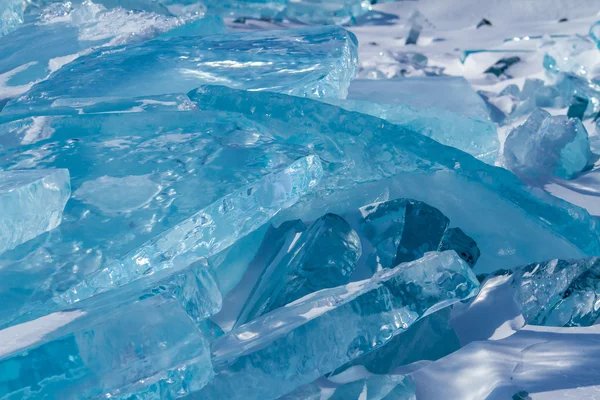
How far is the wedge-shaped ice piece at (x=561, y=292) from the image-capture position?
1.00 m

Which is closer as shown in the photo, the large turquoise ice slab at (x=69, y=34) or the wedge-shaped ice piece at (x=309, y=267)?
the wedge-shaped ice piece at (x=309, y=267)

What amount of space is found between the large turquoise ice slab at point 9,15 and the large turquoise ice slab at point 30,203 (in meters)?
1.25

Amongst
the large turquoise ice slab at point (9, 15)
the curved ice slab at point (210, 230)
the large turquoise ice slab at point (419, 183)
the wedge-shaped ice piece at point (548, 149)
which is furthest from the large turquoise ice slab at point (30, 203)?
the large turquoise ice slab at point (9, 15)

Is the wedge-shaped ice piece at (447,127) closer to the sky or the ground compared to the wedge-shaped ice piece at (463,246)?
closer to the sky

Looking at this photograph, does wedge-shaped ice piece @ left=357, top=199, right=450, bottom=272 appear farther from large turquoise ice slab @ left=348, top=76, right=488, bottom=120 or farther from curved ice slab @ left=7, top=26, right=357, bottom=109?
large turquoise ice slab @ left=348, top=76, right=488, bottom=120

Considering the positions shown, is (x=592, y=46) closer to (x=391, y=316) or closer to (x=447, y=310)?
(x=447, y=310)

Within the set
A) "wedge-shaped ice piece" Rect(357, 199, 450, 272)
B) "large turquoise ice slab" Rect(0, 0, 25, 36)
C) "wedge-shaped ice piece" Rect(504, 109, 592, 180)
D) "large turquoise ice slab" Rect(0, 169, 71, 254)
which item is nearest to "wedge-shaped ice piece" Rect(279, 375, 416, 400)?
"wedge-shaped ice piece" Rect(357, 199, 450, 272)

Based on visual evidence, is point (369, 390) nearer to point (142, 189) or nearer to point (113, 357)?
point (113, 357)

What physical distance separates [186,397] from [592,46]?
89.8 inches

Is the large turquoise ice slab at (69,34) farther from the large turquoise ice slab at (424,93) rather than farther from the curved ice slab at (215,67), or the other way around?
the large turquoise ice slab at (424,93)

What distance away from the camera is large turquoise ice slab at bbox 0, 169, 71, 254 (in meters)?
0.93

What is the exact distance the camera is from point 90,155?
1.15m

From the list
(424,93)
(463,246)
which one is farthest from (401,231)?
(424,93)

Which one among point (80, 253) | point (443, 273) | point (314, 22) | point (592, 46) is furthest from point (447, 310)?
point (314, 22)
